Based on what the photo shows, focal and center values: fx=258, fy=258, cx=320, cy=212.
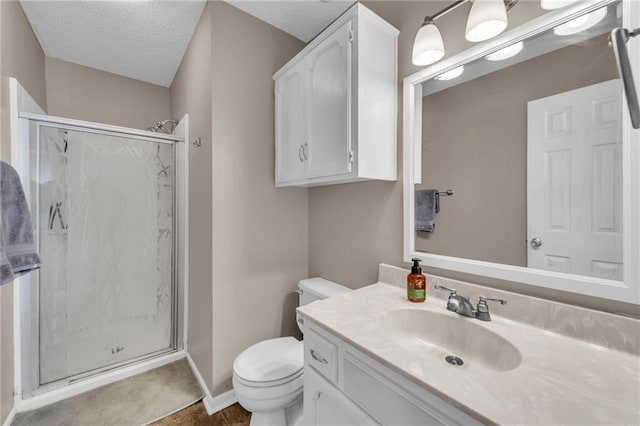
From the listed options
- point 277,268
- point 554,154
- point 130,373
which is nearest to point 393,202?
point 554,154

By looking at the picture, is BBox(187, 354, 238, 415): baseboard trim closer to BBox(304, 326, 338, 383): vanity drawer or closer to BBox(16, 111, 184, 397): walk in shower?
BBox(16, 111, 184, 397): walk in shower

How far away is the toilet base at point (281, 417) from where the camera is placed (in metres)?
1.31

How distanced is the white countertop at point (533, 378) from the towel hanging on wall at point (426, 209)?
0.47 m

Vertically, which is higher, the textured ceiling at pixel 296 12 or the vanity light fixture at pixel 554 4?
the textured ceiling at pixel 296 12

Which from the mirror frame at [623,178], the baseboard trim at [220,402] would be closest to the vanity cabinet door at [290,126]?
the mirror frame at [623,178]

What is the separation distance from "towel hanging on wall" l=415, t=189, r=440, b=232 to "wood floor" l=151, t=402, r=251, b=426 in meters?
1.48

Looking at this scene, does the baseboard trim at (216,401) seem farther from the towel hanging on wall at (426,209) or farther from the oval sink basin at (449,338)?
the towel hanging on wall at (426,209)

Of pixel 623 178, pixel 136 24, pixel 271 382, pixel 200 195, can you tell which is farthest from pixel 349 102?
pixel 136 24

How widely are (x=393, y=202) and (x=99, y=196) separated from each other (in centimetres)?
207

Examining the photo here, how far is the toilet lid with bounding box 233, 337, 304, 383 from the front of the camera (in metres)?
1.27

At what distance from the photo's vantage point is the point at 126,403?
5.28ft

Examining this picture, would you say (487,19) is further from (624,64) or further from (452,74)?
(624,64)

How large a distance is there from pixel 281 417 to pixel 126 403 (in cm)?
106

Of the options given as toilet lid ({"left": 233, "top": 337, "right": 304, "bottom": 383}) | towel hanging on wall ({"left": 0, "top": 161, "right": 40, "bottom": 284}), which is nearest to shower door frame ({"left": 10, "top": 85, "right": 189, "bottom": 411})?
towel hanging on wall ({"left": 0, "top": 161, "right": 40, "bottom": 284})
